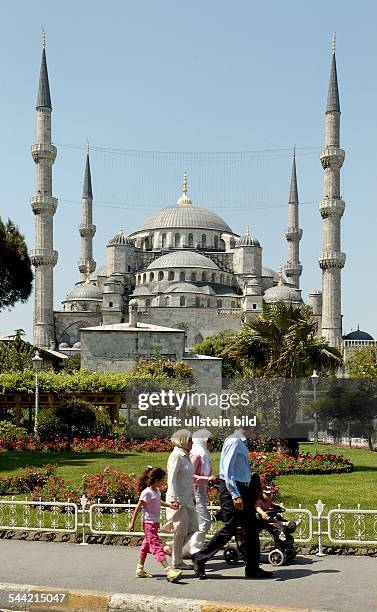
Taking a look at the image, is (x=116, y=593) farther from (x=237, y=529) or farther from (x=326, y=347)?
(x=326, y=347)

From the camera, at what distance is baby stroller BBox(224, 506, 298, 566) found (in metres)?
7.85

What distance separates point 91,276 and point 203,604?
245 feet

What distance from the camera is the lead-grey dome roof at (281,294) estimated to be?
72188 mm

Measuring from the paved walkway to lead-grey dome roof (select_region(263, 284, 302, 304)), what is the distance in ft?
210

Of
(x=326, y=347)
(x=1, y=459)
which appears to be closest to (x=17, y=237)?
(x=1, y=459)

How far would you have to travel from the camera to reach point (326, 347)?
792 inches

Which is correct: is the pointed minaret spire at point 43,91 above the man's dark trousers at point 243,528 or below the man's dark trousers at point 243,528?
above

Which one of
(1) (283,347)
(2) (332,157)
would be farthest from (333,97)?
(1) (283,347)

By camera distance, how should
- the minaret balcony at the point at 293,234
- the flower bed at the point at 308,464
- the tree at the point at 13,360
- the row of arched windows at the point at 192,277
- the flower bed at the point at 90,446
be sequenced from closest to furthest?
the flower bed at the point at 308,464
the flower bed at the point at 90,446
the tree at the point at 13,360
the row of arched windows at the point at 192,277
the minaret balcony at the point at 293,234

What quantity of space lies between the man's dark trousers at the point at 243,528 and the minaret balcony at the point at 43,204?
51.4 m

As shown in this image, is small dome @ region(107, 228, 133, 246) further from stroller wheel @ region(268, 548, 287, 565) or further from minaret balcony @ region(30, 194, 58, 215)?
stroller wheel @ region(268, 548, 287, 565)

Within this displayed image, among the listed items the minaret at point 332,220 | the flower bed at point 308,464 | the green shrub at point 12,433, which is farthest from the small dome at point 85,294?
the flower bed at point 308,464

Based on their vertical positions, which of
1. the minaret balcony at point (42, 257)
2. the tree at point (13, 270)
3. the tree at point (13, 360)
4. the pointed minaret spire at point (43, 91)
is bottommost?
the tree at point (13, 360)

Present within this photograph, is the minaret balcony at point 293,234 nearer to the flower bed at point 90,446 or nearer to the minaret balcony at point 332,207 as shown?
the minaret balcony at point 332,207
